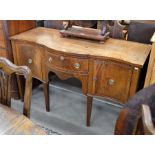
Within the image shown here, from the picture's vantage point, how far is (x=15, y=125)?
1.02 meters

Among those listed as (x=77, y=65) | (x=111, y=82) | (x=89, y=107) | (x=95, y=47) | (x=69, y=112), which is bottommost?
(x=69, y=112)

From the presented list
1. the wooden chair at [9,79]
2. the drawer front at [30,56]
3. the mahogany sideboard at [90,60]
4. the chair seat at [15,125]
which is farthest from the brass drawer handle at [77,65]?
the chair seat at [15,125]

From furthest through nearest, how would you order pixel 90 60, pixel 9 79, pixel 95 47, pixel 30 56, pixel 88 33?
pixel 30 56
pixel 88 33
pixel 95 47
pixel 90 60
pixel 9 79

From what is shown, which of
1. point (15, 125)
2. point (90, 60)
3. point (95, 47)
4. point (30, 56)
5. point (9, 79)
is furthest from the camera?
point (30, 56)

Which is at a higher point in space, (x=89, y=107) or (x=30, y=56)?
(x=30, y=56)

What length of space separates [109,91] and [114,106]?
0.69 m

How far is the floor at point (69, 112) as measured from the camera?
208 cm

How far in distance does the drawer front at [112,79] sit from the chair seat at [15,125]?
32.0 inches

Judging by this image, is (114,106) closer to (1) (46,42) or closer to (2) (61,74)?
(2) (61,74)

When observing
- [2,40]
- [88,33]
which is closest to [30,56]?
[2,40]

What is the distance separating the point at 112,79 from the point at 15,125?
91cm

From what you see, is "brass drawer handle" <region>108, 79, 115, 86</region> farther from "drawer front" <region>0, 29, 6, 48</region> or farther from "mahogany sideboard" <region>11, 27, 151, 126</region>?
"drawer front" <region>0, 29, 6, 48</region>

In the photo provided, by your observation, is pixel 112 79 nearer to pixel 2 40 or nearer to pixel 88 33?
pixel 88 33
